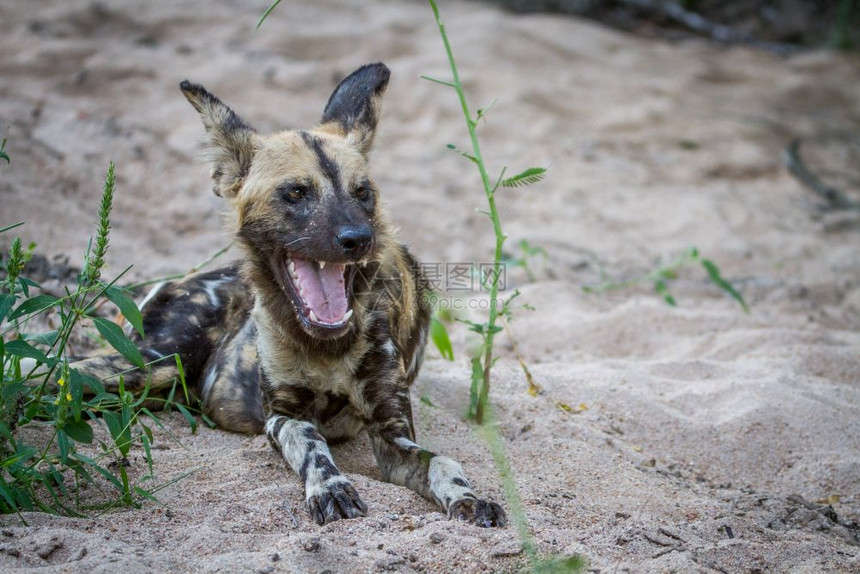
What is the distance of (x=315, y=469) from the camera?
288cm

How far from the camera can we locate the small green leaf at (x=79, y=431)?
8.41 feet

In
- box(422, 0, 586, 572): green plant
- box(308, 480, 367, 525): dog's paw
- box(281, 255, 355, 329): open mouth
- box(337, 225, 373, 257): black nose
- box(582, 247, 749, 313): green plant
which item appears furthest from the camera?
box(582, 247, 749, 313): green plant

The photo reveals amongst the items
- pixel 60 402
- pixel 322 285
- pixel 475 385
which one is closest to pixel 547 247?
pixel 475 385

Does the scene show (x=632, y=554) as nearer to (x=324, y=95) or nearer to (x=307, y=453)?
(x=307, y=453)

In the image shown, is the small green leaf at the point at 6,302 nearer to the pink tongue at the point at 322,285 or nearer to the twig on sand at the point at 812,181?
the pink tongue at the point at 322,285

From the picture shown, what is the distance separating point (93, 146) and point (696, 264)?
4.36 m

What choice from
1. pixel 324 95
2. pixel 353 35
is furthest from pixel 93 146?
pixel 353 35

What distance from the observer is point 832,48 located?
10070 millimetres

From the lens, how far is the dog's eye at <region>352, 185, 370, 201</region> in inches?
135

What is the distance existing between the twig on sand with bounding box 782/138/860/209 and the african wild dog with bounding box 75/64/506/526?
15.3 feet

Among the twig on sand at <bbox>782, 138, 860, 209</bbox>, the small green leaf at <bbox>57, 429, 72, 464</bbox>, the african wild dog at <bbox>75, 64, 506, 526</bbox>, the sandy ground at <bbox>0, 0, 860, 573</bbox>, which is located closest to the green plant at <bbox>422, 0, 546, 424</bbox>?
the sandy ground at <bbox>0, 0, 860, 573</bbox>

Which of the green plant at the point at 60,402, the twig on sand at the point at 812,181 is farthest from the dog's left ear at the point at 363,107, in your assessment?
the twig on sand at the point at 812,181

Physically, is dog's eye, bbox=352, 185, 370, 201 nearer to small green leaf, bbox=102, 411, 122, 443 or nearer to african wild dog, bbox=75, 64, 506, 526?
african wild dog, bbox=75, 64, 506, 526

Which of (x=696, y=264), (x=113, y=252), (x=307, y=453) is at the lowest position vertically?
(x=696, y=264)
